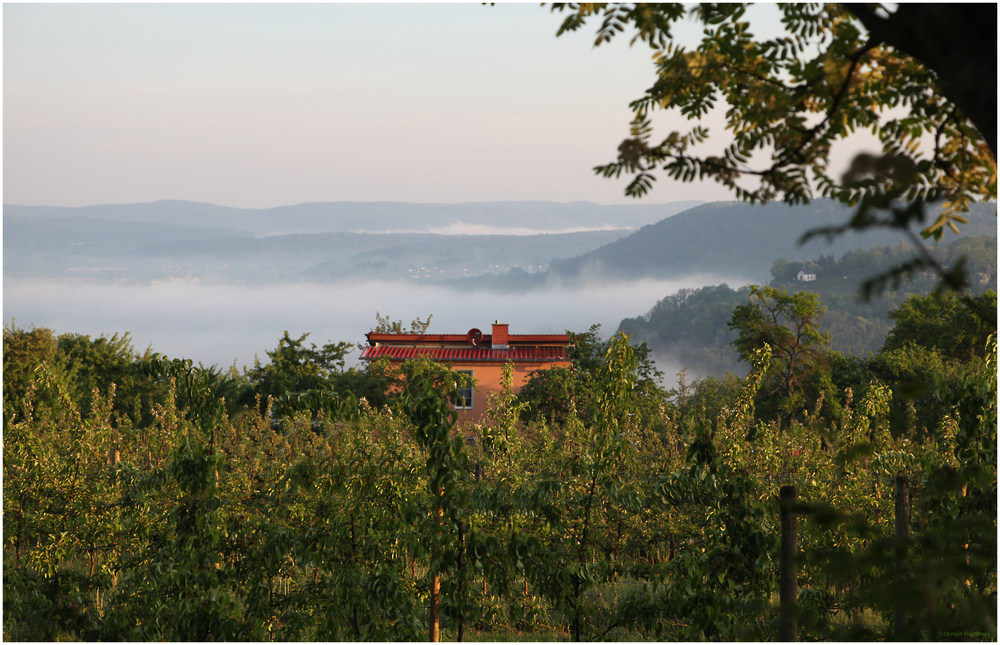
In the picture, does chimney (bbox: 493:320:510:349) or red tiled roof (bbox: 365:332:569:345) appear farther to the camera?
chimney (bbox: 493:320:510:349)

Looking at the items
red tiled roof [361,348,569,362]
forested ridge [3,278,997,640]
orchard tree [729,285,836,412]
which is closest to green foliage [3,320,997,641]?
forested ridge [3,278,997,640]

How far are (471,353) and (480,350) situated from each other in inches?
16.7

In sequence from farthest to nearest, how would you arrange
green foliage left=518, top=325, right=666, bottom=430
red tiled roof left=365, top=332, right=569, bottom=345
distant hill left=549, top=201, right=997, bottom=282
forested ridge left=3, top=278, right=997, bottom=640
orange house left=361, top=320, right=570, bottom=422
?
distant hill left=549, top=201, right=997, bottom=282 → red tiled roof left=365, top=332, right=569, bottom=345 → orange house left=361, top=320, right=570, bottom=422 → green foliage left=518, top=325, right=666, bottom=430 → forested ridge left=3, top=278, right=997, bottom=640

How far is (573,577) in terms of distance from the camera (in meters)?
4.07

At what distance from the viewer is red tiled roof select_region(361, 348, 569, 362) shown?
2658 cm

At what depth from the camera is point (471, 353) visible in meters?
28.2

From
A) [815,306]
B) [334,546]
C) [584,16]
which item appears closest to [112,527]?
[334,546]

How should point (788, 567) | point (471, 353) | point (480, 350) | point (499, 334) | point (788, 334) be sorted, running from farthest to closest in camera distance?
point (499, 334), point (480, 350), point (471, 353), point (788, 334), point (788, 567)

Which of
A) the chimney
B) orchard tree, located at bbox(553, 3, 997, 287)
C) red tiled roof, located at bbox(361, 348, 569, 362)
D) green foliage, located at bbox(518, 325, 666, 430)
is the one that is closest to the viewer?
orchard tree, located at bbox(553, 3, 997, 287)

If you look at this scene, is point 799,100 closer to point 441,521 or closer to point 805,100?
point 805,100

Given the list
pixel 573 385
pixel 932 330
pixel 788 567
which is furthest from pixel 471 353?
pixel 788 567

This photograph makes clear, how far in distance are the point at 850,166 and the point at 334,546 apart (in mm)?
3789

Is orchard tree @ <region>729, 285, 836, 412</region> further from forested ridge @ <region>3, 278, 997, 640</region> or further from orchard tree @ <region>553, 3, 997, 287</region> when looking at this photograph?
orchard tree @ <region>553, 3, 997, 287</region>

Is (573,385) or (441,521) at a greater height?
(441,521)
